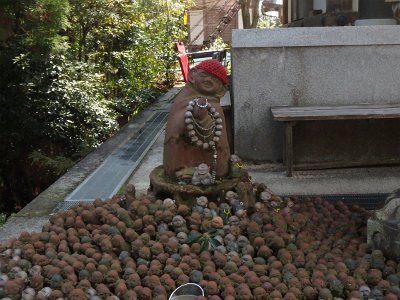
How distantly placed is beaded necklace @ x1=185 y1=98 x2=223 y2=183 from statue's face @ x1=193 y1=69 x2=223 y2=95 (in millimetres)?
163

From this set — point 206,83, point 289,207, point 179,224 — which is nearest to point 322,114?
point 289,207

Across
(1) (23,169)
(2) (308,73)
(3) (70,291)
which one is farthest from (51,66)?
(3) (70,291)

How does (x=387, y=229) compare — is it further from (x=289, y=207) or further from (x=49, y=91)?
(x=49, y=91)

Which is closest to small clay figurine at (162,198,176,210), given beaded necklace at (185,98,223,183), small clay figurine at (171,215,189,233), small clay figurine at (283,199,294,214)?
small clay figurine at (171,215,189,233)

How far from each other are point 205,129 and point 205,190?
0.43 metres

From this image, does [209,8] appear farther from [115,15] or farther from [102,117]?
[102,117]

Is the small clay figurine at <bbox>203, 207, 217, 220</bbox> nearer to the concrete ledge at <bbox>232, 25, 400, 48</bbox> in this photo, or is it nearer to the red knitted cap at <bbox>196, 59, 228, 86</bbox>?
the red knitted cap at <bbox>196, 59, 228, 86</bbox>

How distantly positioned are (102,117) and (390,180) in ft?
18.0

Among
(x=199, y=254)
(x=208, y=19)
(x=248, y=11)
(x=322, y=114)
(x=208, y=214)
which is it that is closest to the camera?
(x=199, y=254)

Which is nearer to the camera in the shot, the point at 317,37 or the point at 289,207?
the point at 289,207

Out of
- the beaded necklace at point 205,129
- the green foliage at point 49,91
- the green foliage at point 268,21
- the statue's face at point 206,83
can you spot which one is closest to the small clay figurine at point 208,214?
the beaded necklace at point 205,129

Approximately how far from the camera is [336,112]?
5.16 metres

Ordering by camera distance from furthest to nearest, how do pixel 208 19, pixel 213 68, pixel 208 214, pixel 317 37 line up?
pixel 208 19 → pixel 317 37 → pixel 213 68 → pixel 208 214

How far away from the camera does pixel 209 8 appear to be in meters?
27.4
